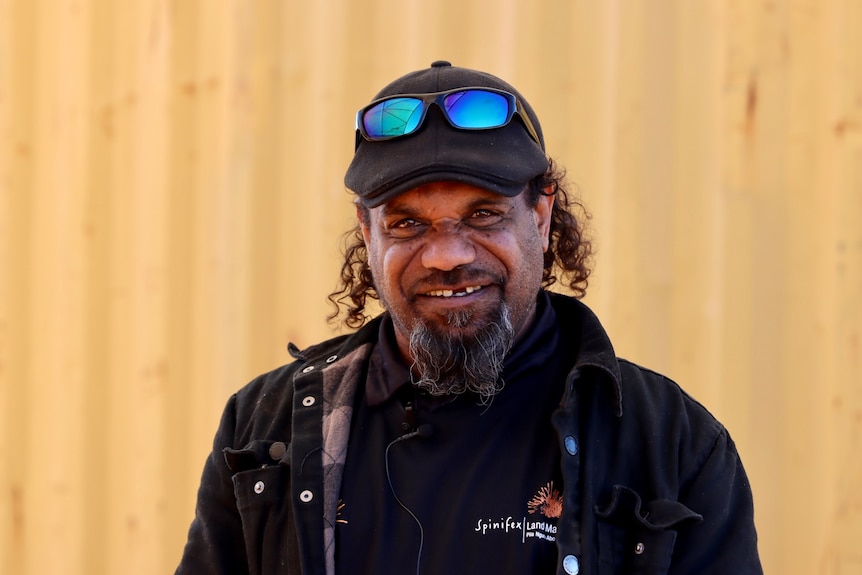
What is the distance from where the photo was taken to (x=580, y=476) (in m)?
1.58

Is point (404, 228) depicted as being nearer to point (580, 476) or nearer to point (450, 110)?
point (450, 110)

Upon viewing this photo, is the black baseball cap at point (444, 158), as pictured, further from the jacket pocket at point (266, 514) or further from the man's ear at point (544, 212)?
the jacket pocket at point (266, 514)

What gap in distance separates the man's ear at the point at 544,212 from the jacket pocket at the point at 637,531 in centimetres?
56

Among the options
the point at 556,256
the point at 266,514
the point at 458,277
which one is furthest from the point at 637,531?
the point at 556,256

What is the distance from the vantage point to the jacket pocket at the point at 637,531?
4.97ft

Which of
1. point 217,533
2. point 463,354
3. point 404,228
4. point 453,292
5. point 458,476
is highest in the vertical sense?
point 404,228

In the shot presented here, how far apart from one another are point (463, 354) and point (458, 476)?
213 mm

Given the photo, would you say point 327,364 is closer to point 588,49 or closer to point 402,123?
Result: point 402,123

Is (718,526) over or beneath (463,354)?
beneath

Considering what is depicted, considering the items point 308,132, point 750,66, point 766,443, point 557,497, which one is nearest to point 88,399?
point 308,132

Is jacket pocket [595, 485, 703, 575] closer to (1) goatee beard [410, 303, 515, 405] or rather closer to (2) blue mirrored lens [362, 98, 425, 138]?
(1) goatee beard [410, 303, 515, 405]

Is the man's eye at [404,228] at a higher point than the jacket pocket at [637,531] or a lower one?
higher

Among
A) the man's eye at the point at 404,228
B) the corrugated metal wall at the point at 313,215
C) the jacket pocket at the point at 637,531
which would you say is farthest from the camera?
the corrugated metal wall at the point at 313,215

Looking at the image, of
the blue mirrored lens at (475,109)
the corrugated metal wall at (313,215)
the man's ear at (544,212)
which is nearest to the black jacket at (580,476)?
the man's ear at (544,212)
